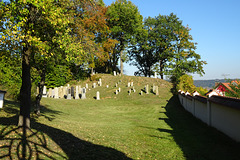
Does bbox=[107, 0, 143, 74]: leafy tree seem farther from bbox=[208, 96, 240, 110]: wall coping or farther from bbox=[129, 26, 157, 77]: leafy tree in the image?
bbox=[208, 96, 240, 110]: wall coping

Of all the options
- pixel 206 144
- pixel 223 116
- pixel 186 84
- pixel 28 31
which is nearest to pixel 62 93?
pixel 186 84

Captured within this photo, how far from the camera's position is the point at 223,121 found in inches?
426

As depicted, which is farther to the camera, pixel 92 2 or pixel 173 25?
pixel 173 25

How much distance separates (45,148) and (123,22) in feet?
152

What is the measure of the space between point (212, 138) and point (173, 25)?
147 ft

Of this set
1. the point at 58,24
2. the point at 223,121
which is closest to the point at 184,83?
the point at 223,121

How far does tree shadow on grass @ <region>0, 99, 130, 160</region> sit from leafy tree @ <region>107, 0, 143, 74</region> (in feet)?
Result: 140

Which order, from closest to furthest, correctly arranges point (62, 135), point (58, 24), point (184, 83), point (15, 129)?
point (15, 129) < point (62, 135) < point (58, 24) < point (184, 83)

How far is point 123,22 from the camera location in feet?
168

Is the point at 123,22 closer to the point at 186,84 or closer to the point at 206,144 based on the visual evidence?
the point at 186,84

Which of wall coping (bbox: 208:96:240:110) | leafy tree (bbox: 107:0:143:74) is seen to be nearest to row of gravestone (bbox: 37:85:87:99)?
leafy tree (bbox: 107:0:143:74)

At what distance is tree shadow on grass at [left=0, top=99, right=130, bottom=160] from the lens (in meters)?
7.07

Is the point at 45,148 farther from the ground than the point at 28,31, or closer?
closer

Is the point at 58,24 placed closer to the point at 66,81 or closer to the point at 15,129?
the point at 15,129
